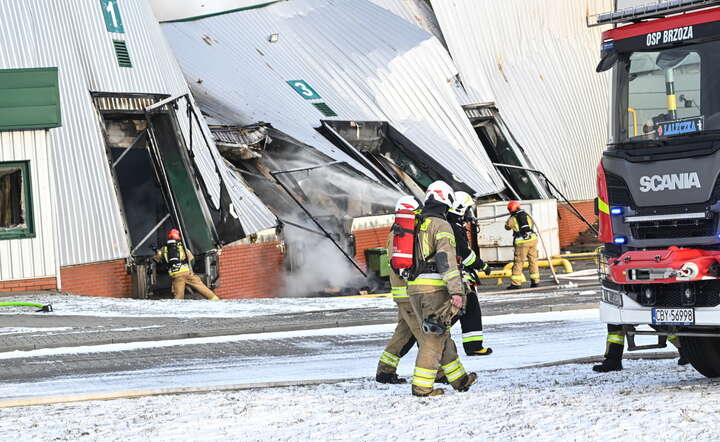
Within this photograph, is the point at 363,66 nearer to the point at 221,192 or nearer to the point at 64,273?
the point at 221,192

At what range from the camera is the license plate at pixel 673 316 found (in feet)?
30.7

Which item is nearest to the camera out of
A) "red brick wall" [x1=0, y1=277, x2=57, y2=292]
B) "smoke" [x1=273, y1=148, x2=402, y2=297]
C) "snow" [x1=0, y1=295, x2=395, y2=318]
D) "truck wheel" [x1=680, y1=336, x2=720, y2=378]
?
"truck wheel" [x1=680, y1=336, x2=720, y2=378]

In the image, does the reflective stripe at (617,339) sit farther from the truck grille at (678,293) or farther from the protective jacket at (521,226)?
the protective jacket at (521,226)

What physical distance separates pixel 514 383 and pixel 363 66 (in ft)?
83.6

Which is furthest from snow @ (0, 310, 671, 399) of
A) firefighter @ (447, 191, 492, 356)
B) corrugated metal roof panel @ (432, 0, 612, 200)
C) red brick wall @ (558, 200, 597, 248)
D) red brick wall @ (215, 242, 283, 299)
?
corrugated metal roof panel @ (432, 0, 612, 200)

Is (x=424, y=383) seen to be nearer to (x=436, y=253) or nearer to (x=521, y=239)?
(x=436, y=253)

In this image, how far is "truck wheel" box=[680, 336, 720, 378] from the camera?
34.4ft

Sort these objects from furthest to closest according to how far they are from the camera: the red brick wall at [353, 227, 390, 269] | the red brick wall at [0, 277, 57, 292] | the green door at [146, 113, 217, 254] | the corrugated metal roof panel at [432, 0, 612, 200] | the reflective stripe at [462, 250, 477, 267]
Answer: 1. the corrugated metal roof panel at [432, 0, 612, 200]
2. the red brick wall at [353, 227, 390, 269]
3. the green door at [146, 113, 217, 254]
4. the red brick wall at [0, 277, 57, 292]
5. the reflective stripe at [462, 250, 477, 267]

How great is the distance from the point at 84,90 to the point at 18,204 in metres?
3.73

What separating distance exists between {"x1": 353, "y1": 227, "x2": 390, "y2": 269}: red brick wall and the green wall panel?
9.42 m

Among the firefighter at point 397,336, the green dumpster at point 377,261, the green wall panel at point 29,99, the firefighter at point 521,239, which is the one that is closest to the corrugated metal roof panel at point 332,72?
the green dumpster at point 377,261

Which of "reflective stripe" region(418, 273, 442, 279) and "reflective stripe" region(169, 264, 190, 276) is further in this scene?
"reflective stripe" region(169, 264, 190, 276)

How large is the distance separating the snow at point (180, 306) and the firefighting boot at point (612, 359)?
8.11 metres

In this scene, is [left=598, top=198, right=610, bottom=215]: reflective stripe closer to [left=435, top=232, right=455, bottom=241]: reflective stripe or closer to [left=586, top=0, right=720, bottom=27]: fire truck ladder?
[left=435, top=232, right=455, bottom=241]: reflective stripe
